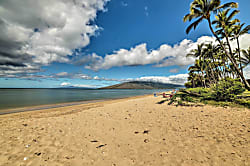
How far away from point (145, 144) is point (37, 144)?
4031 mm

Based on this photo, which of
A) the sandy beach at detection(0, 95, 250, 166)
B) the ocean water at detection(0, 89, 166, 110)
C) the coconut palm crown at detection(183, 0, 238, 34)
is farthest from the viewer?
the ocean water at detection(0, 89, 166, 110)

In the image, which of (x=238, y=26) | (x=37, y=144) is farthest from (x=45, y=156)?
(x=238, y=26)

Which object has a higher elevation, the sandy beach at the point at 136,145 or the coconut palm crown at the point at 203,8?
the coconut palm crown at the point at 203,8

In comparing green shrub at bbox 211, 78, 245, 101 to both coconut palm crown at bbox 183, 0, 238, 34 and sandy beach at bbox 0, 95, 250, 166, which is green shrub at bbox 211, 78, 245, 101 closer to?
sandy beach at bbox 0, 95, 250, 166

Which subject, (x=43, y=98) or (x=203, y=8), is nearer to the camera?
(x=203, y=8)

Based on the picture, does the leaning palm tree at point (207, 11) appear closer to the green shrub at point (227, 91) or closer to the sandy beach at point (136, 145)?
the green shrub at point (227, 91)

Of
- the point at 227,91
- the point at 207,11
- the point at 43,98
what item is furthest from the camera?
the point at 43,98

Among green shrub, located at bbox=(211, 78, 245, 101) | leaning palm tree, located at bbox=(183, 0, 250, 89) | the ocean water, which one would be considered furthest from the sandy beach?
the ocean water

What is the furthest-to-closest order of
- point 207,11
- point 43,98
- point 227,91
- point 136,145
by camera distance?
point 43,98 < point 207,11 < point 227,91 < point 136,145

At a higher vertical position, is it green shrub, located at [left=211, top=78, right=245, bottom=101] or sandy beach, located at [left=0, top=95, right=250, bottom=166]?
green shrub, located at [left=211, top=78, right=245, bottom=101]

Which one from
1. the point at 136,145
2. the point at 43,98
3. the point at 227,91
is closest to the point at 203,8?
the point at 227,91

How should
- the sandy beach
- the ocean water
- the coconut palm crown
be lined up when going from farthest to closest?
1. the ocean water
2. the coconut palm crown
3. the sandy beach

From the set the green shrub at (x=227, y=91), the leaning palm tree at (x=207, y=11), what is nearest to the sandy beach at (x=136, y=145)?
the green shrub at (x=227, y=91)

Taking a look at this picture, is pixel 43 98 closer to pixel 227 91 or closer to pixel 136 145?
pixel 136 145
